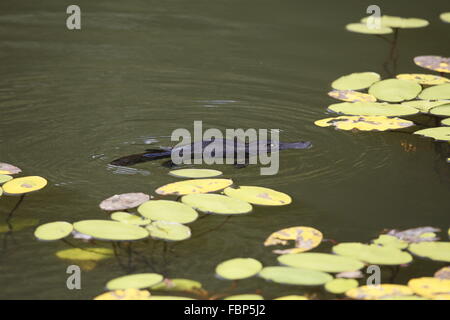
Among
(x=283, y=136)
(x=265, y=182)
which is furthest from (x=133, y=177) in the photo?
(x=283, y=136)

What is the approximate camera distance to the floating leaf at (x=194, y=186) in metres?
2.88

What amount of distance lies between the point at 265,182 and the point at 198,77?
1.54 meters

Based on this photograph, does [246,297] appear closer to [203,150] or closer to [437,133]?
[203,150]

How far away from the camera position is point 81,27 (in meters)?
5.22

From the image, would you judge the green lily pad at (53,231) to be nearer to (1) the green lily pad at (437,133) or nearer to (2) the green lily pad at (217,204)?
(2) the green lily pad at (217,204)

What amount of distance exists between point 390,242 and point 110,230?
3.22 ft

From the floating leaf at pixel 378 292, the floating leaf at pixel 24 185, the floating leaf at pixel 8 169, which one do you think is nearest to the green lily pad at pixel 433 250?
the floating leaf at pixel 378 292

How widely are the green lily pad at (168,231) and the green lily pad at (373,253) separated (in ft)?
1.71

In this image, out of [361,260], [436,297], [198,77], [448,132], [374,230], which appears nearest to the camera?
[436,297]

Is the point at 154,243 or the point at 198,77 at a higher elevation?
the point at 198,77

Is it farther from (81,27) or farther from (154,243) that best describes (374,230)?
(81,27)

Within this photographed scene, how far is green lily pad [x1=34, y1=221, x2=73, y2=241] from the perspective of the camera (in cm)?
261

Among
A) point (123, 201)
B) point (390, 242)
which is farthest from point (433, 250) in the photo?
point (123, 201)

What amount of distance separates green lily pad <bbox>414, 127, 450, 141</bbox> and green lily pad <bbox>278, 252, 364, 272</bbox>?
125 cm
